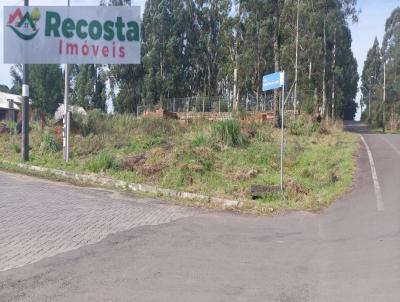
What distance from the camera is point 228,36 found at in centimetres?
4422

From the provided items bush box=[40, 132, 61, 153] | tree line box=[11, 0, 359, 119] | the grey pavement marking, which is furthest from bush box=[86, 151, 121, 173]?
tree line box=[11, 0, 359, 119]

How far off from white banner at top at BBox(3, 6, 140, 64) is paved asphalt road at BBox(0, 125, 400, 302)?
676 centimetres

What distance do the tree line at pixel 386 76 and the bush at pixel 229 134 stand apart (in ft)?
116

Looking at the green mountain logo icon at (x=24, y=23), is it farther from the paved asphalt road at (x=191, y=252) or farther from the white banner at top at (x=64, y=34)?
the paved asphalt road at (x=191, y=252)

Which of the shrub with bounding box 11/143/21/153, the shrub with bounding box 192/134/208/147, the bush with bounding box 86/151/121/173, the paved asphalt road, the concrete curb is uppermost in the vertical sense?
the shrub with bounding box 192/134/208/147

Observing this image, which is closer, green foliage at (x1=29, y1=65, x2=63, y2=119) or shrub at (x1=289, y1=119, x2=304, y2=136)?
shrub at (x1=289, y1=119, x2=304, y2=136)

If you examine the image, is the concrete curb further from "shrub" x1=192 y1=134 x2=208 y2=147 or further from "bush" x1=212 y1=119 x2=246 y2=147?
"bush" x1=212 y1=119 x2=246 y2=147

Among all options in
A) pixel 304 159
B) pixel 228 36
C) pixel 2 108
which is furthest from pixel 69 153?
pixel 2 108

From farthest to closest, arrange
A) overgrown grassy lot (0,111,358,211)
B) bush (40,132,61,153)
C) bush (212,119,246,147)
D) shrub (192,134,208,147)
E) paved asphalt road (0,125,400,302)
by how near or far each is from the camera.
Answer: bush (40,132,61,153) < bush (212,119,246,147) < shrub (192,134,208,147) < overgrown grassy lot (0,111,358,211) < paved asphalt road (0,125,400,302)

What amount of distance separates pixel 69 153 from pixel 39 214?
8.34 m

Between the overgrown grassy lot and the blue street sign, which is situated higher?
the blue street sign

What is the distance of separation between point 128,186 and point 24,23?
725 centimetres

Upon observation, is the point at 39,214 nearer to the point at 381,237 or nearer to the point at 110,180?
the point at 110,180

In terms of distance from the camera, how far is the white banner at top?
16328 millimetres
